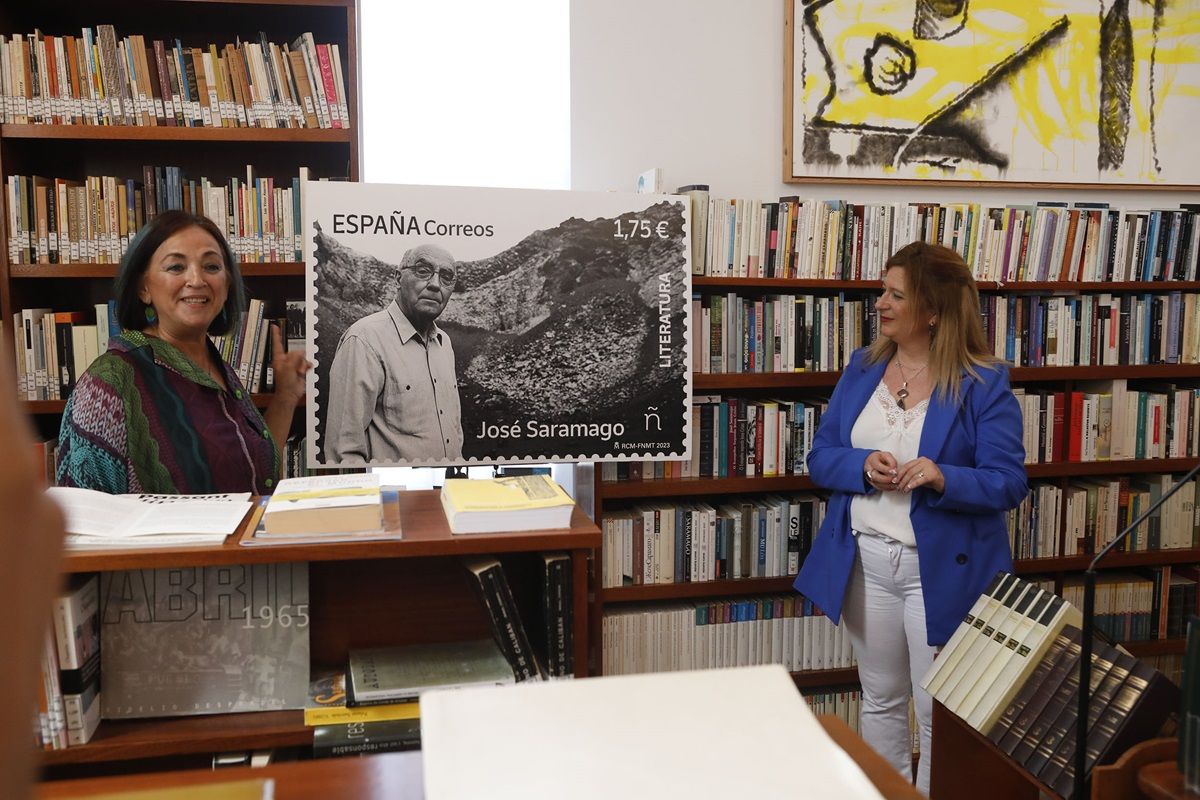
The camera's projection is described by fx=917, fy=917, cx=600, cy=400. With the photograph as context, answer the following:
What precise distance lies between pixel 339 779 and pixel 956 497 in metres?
1.92

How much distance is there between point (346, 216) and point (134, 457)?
3.13ft

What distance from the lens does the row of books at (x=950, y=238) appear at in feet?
9.78

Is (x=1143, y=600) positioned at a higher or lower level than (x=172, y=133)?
lower

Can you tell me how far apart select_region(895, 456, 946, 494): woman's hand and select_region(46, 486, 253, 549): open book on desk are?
159 cm

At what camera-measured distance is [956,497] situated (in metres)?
2.34

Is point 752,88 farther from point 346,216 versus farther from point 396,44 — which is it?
point 346,216

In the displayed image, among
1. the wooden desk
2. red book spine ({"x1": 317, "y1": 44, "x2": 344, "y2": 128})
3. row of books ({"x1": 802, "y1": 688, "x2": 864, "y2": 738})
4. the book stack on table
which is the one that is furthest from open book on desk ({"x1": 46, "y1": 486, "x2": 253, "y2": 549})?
row of books ({"x1": 802, "y1": 688, "x2": 864, "y2": 738})

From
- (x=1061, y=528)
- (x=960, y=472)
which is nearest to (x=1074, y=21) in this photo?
(x=1061, y=528)

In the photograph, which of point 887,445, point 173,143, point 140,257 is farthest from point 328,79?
point 887,445

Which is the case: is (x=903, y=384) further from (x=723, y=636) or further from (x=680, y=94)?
(x=680, y=94)

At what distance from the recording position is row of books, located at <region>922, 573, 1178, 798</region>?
140 cm

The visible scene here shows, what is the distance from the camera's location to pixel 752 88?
3.32 metres

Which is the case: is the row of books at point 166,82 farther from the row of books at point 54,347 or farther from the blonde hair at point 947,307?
the blonde hair at point 947,307

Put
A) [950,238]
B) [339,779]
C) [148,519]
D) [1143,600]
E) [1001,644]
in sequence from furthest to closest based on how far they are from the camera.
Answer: [1143,600] → [950,238] → [1001,644] → [148,519] → [339,779]
